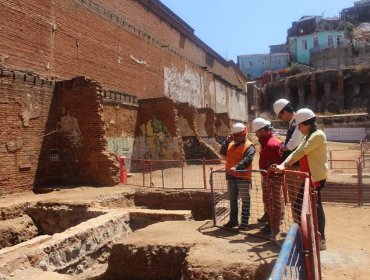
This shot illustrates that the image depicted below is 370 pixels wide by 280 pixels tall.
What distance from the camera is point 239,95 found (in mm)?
49062

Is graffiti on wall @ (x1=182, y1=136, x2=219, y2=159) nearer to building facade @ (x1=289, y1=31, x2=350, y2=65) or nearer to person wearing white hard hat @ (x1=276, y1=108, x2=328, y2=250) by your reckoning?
person wearing white hard hat @ (x1=276, y1=108, x2=328, y2=250)

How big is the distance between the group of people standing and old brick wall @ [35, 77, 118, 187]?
7.30 meters

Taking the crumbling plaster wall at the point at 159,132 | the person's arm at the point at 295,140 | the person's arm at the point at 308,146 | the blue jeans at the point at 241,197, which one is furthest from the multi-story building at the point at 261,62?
the person's arm at the point at 308,146

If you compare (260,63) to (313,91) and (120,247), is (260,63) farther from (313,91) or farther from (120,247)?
(120,247)

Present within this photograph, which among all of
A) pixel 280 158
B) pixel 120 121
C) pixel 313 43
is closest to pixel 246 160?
pixel 280 158

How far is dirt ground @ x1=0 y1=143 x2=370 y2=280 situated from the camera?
472 cm

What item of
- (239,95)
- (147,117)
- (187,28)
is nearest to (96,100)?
(147,117)

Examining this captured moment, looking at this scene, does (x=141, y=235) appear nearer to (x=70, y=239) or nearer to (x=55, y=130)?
(x=70, y=239)

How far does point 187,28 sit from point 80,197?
87.9 feet

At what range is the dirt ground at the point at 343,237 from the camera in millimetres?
4720

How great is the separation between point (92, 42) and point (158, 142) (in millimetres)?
5625

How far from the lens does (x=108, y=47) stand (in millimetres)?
20734

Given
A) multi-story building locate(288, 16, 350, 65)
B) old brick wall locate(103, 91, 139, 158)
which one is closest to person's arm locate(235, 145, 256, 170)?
old brick wall locate(103, 91, 139, 158)

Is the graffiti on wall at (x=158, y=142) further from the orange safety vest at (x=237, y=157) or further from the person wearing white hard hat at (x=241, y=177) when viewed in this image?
the person wearing white hard hat at (x=241, y=177)
